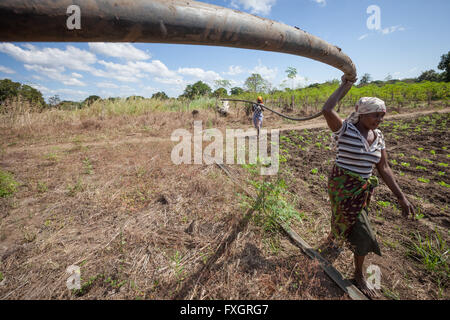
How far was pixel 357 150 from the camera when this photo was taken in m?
1.79

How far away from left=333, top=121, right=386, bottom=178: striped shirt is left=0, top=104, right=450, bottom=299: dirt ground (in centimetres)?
109

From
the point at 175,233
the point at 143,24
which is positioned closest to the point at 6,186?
the point at 175,233

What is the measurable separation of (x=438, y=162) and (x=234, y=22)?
720cm

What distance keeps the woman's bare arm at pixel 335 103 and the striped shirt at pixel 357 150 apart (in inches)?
2.6

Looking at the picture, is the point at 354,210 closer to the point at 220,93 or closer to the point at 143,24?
the point at 143,24

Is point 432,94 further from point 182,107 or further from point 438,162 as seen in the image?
point 182,107

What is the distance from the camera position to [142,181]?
386 centimetres

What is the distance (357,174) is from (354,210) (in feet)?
1.16

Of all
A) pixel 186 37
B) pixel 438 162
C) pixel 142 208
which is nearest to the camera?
pixel 186 37
